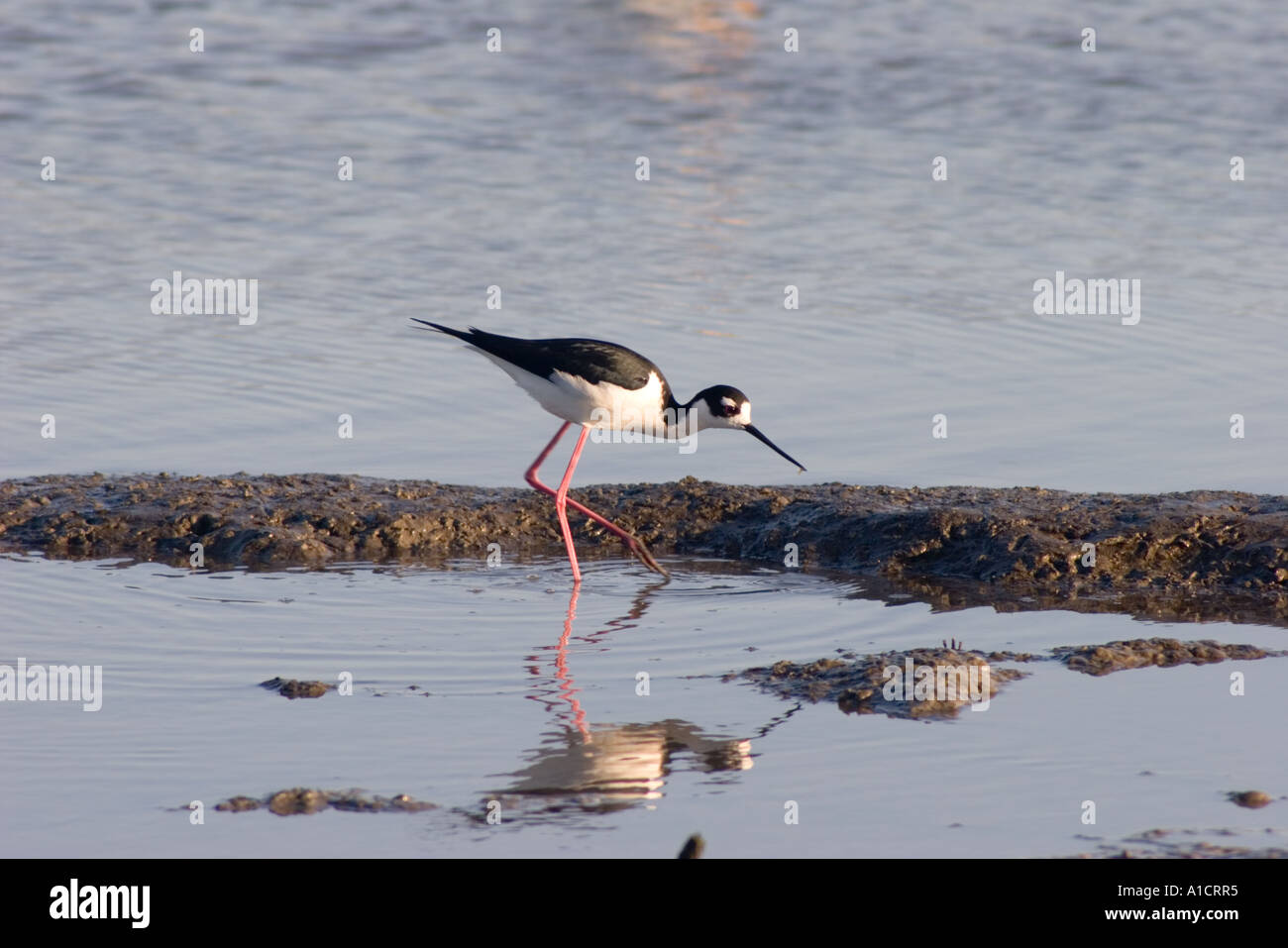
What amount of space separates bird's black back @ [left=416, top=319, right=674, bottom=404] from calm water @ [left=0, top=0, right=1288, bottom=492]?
90 centimetres

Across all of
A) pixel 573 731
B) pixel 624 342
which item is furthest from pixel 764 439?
pixel 573 731

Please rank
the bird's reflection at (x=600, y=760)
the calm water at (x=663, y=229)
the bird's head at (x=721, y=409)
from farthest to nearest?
1. the calm water at (x=663, y=229)
2. the bird's head at (x=721, y=409)
3. the bird's reflection at (x=600, y=760)

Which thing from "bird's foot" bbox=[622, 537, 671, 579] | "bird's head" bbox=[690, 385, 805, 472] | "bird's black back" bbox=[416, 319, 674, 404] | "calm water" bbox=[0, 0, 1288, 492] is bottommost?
"bird's foot" bbox=[622, 537, 671, 579]

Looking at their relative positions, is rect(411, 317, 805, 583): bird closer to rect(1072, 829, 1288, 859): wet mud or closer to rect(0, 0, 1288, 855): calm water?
rect(0, 0, 1288, 855): calm water

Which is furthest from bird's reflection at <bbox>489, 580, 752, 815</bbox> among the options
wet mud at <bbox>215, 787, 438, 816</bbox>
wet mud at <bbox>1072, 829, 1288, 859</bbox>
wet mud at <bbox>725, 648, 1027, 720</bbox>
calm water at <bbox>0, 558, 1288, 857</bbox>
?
wet mud at <bbox>1072, 829, 1288, 859</bbox>

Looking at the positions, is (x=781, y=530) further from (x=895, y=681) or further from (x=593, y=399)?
(x=895, y=681)

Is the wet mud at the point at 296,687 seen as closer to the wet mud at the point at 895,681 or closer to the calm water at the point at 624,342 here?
the calm water at the point at 624,342

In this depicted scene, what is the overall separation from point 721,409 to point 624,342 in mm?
2237

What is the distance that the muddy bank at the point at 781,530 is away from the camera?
717 cm

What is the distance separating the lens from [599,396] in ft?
26.0

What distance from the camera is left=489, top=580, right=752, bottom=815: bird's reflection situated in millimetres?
4953

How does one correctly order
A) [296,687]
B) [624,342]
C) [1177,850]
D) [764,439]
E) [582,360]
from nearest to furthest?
[1177,850], [296,687], [582,360], [764,439], [624,342]

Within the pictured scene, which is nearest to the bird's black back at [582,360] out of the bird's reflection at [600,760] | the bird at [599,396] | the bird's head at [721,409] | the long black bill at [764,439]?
the bird at [599,396]

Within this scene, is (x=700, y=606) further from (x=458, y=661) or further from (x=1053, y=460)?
(x=1053, y=460)
